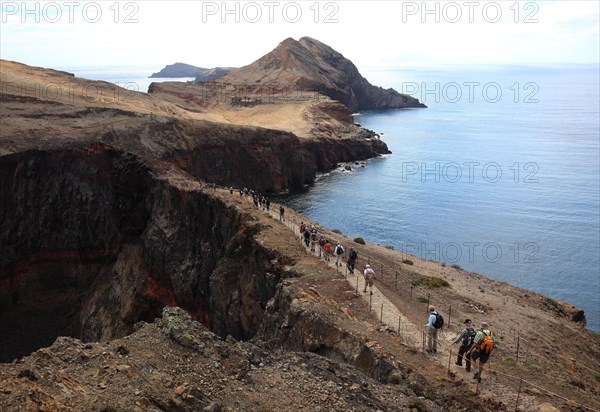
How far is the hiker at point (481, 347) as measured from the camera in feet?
60.4

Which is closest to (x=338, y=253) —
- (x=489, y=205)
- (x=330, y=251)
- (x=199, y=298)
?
(x=330, y=251)

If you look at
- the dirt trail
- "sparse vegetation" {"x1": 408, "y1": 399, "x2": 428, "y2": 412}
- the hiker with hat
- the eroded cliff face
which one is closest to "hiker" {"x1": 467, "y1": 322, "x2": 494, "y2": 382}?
the dirt trail

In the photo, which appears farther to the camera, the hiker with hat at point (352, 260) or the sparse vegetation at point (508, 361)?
the hiker with hat at point (352, 260)

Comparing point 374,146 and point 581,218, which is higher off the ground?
point 374,146

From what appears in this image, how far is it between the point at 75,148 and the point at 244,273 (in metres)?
33.8

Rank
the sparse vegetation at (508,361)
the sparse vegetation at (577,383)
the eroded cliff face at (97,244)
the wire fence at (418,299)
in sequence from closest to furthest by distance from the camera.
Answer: the wire fence at (418,299), the sparse vegetation at (577,383), the sparse vegetation at (508,361), the eroded cliff face at (97,244)

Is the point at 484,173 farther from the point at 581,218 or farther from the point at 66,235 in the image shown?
the point at 66,235

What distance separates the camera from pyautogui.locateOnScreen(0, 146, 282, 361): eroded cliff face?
46219 mm

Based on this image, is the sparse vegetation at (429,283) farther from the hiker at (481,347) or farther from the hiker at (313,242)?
the hiker at (481,347)

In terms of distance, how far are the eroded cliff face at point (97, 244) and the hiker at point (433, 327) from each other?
70.3 ft

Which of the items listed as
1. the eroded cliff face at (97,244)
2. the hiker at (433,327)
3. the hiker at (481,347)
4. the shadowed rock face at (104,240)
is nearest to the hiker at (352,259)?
the shadowed rock face at (104,240)

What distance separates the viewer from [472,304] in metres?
32.7

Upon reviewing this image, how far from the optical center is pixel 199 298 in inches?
1698

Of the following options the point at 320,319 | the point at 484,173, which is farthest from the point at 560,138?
the point at 320,319
